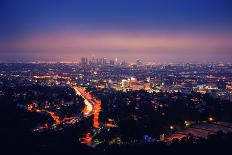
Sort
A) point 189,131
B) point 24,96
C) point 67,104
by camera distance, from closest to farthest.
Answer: point 189,131 < point 67,104 < point 24,96

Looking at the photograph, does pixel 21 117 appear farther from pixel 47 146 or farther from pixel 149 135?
pixel 149 135

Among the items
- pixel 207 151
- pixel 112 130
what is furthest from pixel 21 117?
pixel 207 151

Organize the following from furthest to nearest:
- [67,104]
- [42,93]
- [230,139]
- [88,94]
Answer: [88,94] < [42,93] < [67,104] < [230,139]

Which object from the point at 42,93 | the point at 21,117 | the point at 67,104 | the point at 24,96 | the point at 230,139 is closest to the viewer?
the point at 230,139

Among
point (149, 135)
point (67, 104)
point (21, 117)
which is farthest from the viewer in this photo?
point (67, 104)

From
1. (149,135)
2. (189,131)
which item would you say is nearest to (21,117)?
(149,135)

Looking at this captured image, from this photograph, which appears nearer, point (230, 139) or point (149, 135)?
point (230, 139)

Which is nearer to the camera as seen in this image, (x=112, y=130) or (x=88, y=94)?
(x=112, y=130)

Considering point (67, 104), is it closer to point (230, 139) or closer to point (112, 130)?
point (112, 130)

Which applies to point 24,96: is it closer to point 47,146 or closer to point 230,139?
point 47,146
